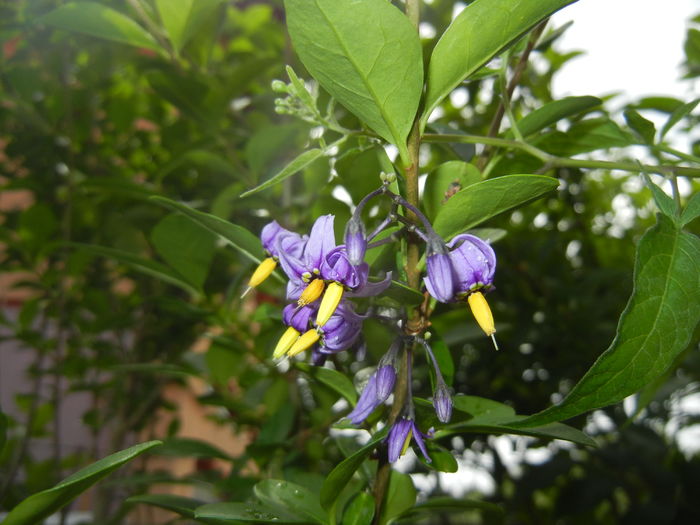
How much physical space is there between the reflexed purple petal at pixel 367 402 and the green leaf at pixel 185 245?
449mm

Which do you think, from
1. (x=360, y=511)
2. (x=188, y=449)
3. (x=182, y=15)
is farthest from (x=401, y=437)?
(x=182, y=15)

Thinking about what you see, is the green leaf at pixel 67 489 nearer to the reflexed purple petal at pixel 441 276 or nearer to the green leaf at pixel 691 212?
the reflexed purple petal at pixel 441 276

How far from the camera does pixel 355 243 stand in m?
0.60

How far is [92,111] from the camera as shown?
2.00m

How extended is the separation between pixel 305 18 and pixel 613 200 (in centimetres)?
168

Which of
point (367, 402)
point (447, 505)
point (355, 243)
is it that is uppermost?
point (355, 243)

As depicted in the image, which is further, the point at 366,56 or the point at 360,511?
the point at 360,511

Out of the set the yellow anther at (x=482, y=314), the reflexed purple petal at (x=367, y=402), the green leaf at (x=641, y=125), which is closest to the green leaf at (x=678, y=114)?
the green leaf at (x=641, y=125)

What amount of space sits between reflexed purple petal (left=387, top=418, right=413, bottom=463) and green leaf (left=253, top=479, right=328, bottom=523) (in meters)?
0.14

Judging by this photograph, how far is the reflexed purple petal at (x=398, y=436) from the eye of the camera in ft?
2.12

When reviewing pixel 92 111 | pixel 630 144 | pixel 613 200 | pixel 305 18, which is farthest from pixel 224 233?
pixel 613 200

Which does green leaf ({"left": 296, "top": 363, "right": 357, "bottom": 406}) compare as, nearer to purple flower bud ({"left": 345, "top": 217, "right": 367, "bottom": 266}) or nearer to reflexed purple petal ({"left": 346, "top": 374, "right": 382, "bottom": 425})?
reflexed purple petal ({"left": 346, "top": 374, "right": 382, "bottom": 425})

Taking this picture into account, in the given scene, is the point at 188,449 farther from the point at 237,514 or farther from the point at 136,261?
the point at 237,514

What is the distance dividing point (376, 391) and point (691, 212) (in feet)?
1.22
